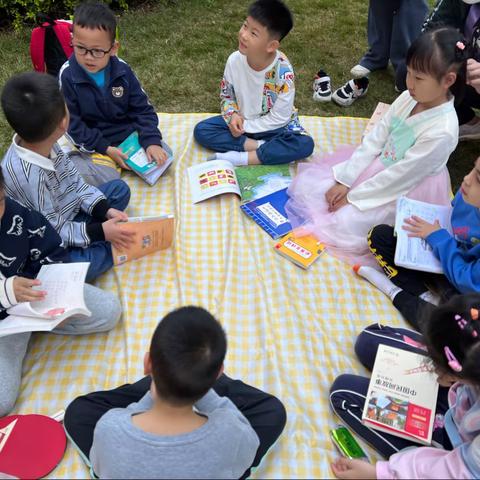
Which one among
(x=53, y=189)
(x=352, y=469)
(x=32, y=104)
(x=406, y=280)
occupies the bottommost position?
(x=352, y=469)

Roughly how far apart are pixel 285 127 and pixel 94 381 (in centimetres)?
188

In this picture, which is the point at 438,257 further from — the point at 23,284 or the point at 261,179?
the point at 23,284

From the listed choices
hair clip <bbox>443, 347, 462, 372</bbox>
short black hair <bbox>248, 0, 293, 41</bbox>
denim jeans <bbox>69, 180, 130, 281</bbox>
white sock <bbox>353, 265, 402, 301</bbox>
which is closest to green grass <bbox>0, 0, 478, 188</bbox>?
short black hair <bbox>248, 0, 293, 41</bbox>

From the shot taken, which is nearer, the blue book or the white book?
the white book

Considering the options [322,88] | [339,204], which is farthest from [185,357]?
[322,88]

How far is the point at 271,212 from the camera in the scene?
2635 mm

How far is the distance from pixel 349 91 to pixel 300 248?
1.69 meters

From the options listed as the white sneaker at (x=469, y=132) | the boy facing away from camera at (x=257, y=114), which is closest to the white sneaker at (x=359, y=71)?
the white sneaker at (x=469, y=132)

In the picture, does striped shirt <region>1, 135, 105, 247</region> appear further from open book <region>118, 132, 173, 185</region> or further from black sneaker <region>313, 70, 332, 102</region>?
black sneaker <region>313, 70, 332, 102</region>

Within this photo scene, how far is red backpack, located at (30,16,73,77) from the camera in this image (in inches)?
114

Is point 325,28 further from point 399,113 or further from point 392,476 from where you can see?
point 392,476

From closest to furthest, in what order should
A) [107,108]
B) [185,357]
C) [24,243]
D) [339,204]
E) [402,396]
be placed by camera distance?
1. [185,357]
2. [402,396]
3. [24,243]
4. [339,204]
5. [107,108]

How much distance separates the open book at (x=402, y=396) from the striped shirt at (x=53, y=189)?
4.53 feet

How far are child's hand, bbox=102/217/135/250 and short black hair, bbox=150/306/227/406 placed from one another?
1.06 metres
